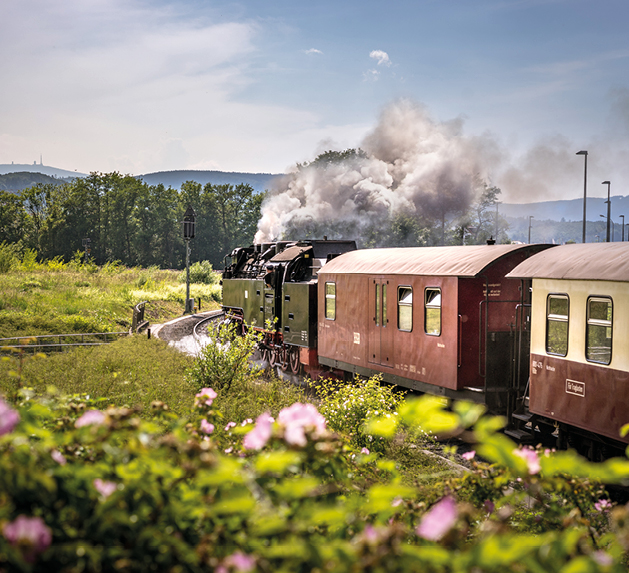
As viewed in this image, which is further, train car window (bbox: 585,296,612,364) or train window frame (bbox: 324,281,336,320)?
train window frame (bbox: 324,281,336,320)

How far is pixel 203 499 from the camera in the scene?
222 cm

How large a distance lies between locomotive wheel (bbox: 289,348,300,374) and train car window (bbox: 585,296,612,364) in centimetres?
1028

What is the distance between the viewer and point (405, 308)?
11.7 m

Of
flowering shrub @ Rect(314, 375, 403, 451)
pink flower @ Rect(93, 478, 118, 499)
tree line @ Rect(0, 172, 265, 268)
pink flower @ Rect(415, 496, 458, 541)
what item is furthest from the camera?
tree line @ Rect(0, 172, 265, 268)

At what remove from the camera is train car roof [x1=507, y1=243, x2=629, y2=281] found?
302 inches

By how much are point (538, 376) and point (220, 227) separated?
290 ft

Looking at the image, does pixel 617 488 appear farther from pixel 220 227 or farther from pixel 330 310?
pixel 220 227

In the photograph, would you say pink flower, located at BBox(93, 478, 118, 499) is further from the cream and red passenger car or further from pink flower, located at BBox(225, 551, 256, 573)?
the cream and red passenger car

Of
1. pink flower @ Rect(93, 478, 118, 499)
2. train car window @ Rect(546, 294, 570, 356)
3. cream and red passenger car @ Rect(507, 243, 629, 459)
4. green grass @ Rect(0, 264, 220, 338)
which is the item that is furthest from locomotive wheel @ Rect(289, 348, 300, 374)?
pink flower @ Rect(93, 478, 118, 499)

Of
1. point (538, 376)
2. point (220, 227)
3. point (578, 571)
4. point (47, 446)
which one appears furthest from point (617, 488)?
point (220, 227)

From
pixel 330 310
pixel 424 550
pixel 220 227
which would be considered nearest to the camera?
pixel 424 550

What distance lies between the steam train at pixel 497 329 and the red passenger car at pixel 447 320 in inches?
0.8

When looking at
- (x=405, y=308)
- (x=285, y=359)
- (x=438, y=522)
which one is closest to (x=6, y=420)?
(x=438, y=522)

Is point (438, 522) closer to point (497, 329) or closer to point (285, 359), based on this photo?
point (497, 329)
